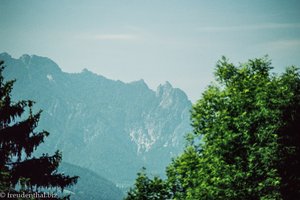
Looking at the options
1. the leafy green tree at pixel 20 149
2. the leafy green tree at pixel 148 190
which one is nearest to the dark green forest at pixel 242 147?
the leafy green tree at pixel 148 190

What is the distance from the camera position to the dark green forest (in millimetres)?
26094

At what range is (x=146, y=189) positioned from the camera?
32.0m

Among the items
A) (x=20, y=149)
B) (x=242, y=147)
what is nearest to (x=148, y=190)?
(x=242, y=147)

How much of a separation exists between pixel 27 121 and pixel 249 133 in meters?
17.9

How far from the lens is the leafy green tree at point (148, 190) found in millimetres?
31547

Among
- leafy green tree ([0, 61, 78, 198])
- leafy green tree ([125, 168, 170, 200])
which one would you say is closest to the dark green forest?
leafy green tree ([125, 168, 170, 200])

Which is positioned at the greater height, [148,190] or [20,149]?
[148,190]

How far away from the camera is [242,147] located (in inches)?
1115

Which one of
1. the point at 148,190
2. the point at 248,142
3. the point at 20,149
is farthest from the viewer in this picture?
the point at 148,190

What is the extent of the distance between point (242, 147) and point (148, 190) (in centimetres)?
1000

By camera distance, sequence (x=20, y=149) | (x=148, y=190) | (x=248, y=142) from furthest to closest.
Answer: (x=148, y=190)
(x=248, y=142)
(x=20, y=149)

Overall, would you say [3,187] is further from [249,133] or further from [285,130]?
[285,130]

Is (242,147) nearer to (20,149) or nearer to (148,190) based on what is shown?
(148,190)

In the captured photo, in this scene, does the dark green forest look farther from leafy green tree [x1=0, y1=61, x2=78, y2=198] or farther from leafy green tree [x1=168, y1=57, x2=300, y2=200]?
leafy green tree [x1=0, y1=61, x2=78, y2=198]
